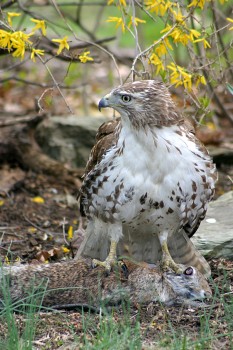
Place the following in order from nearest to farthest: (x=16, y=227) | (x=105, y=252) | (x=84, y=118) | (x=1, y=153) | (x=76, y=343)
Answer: (x=76, y=343) → (x=105, y=252) → (x=16, y=227) → (x=1, y=153) → (x=84, y=118)

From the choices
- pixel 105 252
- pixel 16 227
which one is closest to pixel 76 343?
pixel 105 252

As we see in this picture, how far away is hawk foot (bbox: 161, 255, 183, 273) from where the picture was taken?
17.8ft

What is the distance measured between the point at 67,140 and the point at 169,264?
317 centimetres

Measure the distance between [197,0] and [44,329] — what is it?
92.4 inches

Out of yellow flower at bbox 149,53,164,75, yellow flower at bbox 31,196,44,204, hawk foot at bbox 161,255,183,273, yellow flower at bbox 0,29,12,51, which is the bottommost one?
yellow flower at bbox 31,196,44,204

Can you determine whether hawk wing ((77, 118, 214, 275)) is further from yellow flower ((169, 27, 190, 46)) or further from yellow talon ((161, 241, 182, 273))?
yellow flower ((169, 27, 190, 46))

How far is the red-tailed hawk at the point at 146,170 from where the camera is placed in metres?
5.03

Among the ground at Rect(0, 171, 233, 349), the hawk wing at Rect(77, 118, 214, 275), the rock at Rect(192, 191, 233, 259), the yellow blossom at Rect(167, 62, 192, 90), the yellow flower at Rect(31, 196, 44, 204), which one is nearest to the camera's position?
the ground at Rect(0, 171, 233, 349)

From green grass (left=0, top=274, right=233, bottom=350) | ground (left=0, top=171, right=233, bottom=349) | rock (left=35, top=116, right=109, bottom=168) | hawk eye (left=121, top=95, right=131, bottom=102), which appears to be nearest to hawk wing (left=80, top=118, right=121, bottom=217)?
hawk eye (left=121, top=95, right=131, bottom=102)

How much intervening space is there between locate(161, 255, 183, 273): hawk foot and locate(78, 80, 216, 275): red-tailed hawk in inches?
0.5

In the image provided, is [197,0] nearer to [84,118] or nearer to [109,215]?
[109,215]

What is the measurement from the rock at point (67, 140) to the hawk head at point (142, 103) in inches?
130

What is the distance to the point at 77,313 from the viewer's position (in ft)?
15.8

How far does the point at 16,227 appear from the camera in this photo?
22.2ft
